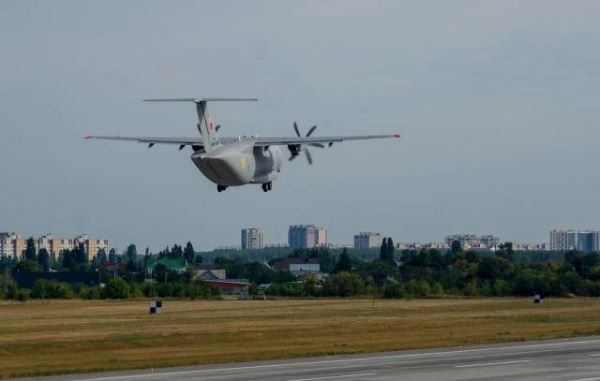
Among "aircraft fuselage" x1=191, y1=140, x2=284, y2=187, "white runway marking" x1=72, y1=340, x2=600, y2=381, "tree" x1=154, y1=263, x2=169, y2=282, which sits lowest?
"white runway marking" x1=72, y1=340, x2=600, y2=381

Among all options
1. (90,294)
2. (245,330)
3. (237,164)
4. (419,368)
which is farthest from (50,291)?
(419,368)

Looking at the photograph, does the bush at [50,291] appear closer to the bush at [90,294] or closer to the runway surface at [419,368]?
the bush at [90,294]

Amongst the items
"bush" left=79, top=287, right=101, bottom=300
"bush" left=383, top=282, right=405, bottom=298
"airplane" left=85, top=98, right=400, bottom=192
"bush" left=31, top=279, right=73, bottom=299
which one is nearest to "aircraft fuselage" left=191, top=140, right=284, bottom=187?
"airplane" left=85, top=98, right=400, bottom=192

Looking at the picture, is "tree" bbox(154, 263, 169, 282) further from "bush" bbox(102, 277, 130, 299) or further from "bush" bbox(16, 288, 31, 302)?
"bush" bbox(16, 288, 31, 302)

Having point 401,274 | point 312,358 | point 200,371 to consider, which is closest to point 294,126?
point 312,358

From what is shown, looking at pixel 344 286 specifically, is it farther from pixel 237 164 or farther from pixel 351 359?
pixel 351 359

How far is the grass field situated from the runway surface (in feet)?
10.7

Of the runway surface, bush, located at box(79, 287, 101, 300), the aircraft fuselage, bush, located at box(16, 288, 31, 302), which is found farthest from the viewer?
bush, located at box(79, 287, 101, 300)

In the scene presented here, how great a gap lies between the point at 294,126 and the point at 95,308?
115 ft

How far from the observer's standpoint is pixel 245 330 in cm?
7538

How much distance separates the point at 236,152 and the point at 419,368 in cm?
2105

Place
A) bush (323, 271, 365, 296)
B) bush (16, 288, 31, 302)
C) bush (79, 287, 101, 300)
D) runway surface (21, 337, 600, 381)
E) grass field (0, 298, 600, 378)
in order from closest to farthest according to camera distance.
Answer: runway surface (21, 337, 600, 381), grass field (0, 298, 600, 378), bush (16, 288, 31, 302), bush (79, 287, 101, 300), bush (323, 271, 365, 296)

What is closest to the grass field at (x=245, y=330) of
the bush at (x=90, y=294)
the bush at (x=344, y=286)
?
the bush at (x=90, y=294)

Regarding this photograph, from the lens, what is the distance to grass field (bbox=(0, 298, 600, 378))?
58.3m
